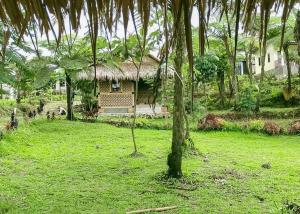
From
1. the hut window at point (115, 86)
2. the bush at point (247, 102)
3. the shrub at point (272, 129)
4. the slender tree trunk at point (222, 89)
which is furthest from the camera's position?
the slender tree trunk at point (222, 89)

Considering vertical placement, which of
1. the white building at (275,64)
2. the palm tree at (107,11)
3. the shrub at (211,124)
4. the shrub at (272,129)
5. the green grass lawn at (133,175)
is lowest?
the green grass lawn at (133,175)

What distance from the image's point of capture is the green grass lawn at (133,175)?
14.3 feet

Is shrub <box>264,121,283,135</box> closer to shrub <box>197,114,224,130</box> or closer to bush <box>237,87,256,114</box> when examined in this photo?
shrub <box>197,114,224,130</box>

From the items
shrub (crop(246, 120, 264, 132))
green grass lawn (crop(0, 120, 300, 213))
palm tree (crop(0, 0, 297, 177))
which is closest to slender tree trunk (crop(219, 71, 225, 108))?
shrub (crop(246, 120, 264, 132))

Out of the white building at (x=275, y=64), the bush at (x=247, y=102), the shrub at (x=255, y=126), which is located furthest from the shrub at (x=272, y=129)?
the white building at (x=275, y=64)

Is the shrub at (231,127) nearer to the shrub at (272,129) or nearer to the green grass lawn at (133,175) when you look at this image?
the shrub at (272,129)

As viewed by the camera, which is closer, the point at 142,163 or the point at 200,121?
the point at 142,163

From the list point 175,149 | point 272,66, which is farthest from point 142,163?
point 272,66

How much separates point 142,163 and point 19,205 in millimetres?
2572

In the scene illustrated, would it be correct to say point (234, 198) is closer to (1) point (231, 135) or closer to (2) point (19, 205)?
(2) point (19, 205)

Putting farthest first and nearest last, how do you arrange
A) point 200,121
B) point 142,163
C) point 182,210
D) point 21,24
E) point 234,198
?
point 200,121 < point 142,163 < point 234,198 < point 182,210 < point 21,24

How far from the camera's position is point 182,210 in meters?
4.12

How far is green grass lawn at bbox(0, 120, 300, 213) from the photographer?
4363 mm

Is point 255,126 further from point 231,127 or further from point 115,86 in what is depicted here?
point 115,86
